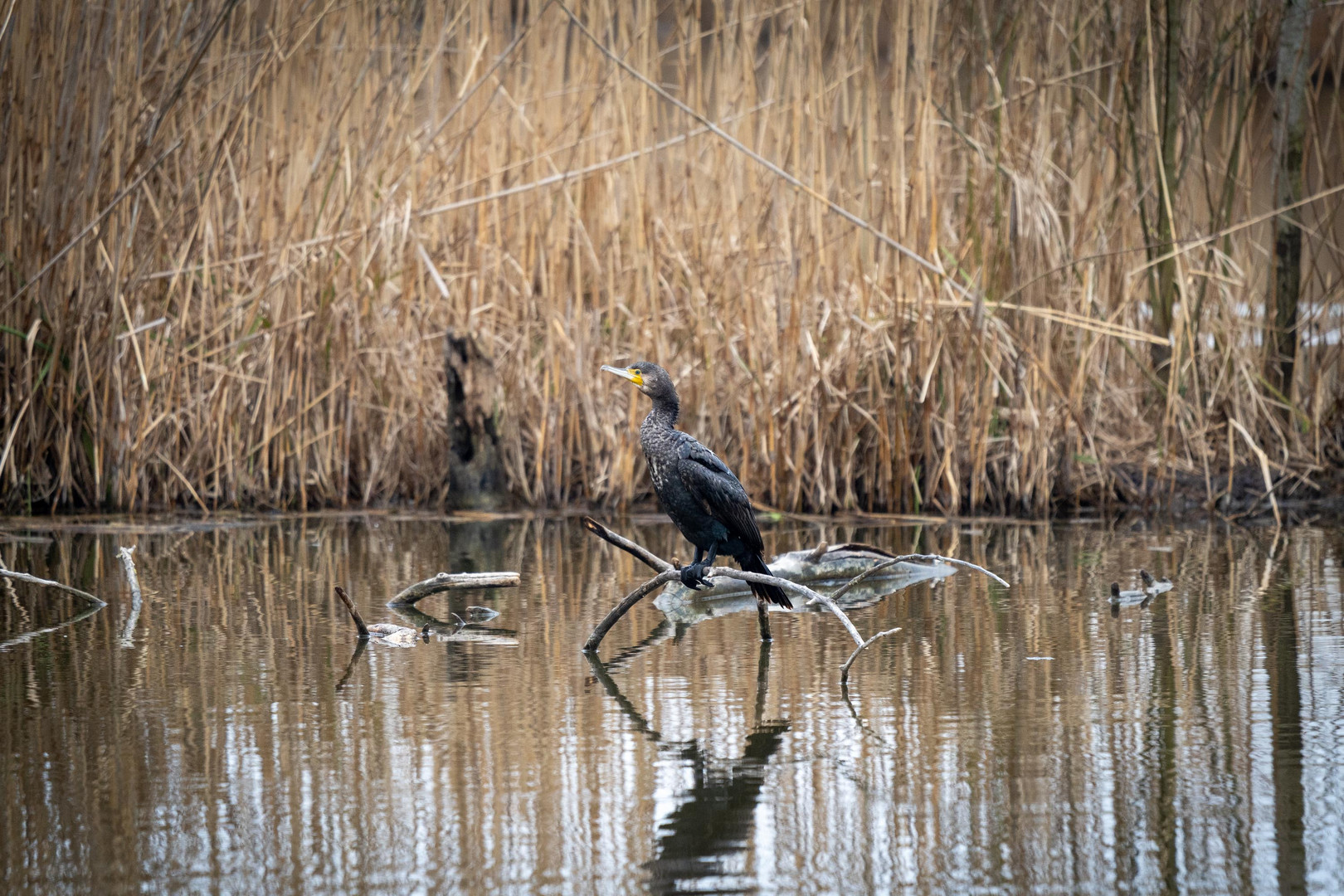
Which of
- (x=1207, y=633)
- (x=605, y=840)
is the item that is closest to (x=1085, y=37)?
(x=1207, y=633)

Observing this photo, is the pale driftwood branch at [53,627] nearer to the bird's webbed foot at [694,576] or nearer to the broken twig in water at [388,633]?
the broken twig in water at [388,633]

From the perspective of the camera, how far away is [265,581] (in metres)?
4.74

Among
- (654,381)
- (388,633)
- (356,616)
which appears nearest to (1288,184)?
(654,381)

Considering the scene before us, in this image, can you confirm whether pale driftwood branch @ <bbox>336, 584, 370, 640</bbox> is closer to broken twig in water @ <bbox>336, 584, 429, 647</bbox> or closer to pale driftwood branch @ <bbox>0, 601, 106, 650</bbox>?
broken twig in water @ <bbox>336, 584, 429, 647</bbox>

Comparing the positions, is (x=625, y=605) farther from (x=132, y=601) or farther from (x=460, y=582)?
(x=132, y=601)

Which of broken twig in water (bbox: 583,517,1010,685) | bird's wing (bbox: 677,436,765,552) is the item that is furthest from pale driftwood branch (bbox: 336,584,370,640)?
bird's wing (bbox: 677,436,765,552)

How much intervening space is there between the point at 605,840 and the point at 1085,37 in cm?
499

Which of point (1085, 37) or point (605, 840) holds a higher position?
point (1085, 37)

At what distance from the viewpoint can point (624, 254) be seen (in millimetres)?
6594

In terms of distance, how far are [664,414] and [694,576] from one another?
18.1 inches

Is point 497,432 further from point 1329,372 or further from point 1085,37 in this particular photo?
point 1329,372

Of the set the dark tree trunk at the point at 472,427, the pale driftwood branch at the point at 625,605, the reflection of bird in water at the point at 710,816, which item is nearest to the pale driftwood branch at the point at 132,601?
the pale driftwood branch at the point at 625,605

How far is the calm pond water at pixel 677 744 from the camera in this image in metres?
2.16

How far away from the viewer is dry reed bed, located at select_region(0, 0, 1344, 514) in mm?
5961
